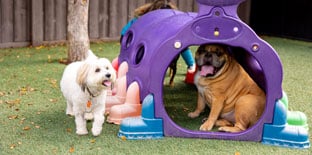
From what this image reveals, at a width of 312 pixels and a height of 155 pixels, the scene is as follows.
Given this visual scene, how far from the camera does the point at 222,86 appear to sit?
528cm

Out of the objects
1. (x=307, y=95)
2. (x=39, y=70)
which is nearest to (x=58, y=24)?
(x=39, y=70)

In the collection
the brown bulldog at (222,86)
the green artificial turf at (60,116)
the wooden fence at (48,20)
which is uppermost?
the wooden fence at (48,20)

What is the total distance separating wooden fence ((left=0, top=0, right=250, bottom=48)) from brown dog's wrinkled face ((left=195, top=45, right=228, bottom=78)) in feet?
20.0

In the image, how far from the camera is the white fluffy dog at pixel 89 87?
457cm

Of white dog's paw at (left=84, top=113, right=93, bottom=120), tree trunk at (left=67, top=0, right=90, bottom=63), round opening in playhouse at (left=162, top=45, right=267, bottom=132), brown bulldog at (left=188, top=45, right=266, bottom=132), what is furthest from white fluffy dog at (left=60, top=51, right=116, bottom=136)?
tree trunk at (left=67, top=0, right=90, bottom=63)

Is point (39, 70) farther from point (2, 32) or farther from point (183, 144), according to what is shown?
point (183, 144)

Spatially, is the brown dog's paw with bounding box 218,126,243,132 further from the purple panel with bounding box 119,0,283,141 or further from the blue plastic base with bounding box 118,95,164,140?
the blue plastic base with bounding box 118,95,164,140

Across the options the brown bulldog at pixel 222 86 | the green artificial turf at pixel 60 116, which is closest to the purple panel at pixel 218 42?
the green artificial turf at pixel 60 116

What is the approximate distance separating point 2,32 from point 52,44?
3.74 feet

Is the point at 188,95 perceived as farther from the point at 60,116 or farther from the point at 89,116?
the point at 60,116

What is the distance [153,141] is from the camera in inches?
187

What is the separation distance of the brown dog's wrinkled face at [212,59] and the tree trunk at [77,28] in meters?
3.51

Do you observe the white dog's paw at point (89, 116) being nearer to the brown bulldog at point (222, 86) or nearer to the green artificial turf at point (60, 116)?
the green artificial turf at point (60, 116)

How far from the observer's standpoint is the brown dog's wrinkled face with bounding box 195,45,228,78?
5.27 m
